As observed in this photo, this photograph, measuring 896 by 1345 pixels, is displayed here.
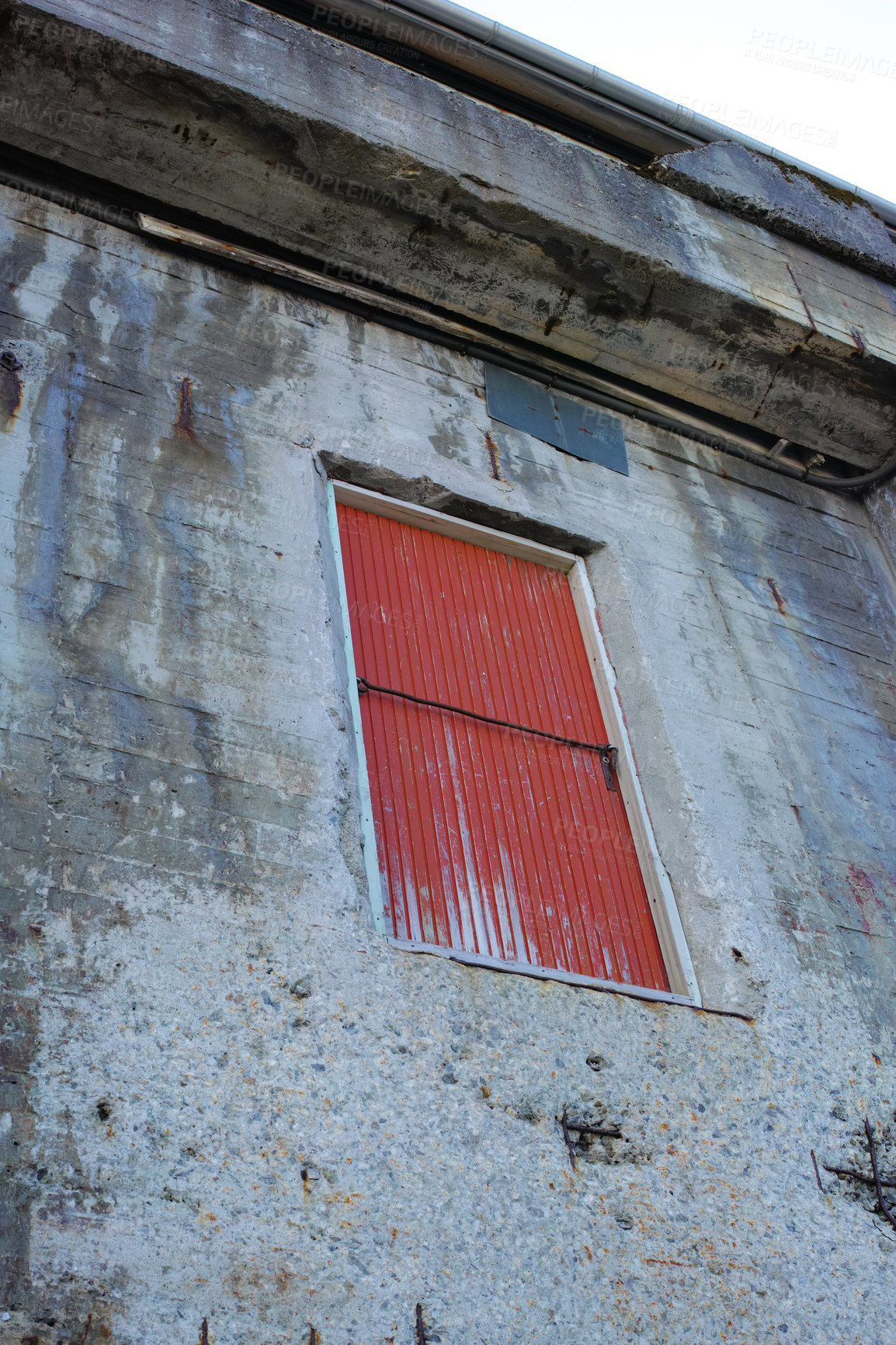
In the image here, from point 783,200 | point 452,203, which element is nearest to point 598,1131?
point 452,203

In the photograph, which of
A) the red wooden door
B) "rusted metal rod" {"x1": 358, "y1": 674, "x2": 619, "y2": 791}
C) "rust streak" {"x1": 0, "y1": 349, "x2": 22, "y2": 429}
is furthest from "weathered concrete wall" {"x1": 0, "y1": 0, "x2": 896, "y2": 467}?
"rusted metal rod" {"x1": 358, "y1": 674, "x2": 619, "y2": 791}

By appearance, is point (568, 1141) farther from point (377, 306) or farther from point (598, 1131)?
point (377, 306)

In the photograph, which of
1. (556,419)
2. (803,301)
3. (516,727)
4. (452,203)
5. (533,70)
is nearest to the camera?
(516,727)

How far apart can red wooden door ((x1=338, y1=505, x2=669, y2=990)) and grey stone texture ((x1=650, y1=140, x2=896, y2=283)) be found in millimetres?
2887

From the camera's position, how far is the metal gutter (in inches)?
252

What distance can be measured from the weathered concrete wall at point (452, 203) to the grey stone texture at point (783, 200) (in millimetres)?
115

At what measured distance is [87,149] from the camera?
17.4 feet

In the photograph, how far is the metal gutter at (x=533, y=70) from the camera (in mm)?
6398

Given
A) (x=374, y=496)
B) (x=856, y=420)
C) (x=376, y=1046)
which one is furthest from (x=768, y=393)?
(x=376, y=1046)

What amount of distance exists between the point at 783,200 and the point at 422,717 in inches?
171

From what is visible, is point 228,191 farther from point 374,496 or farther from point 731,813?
point 731,813

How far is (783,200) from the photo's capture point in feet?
22.8

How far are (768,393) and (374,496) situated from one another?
263 cm

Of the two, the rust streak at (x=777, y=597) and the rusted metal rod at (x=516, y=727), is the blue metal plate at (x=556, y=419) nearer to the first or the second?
the rust streak at (x=777, y=597)
